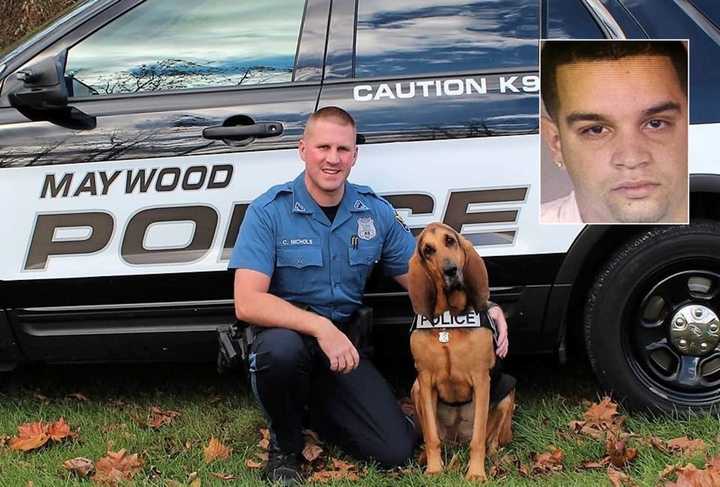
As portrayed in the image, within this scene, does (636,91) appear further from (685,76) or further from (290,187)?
(290,187)

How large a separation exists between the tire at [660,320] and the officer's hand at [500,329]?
0.39 m

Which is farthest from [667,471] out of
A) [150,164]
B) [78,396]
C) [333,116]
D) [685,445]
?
[78,396]

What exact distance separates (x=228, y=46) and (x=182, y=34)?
0.18 m

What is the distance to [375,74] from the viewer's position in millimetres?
3143

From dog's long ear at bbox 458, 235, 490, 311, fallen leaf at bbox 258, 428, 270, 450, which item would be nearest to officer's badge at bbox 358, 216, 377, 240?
dog's long ear at bbox 458, 235, 490, 311

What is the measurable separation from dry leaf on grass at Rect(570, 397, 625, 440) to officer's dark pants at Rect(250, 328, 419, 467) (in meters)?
0.62

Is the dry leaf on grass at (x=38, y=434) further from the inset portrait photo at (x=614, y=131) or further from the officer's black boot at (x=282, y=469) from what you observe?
the inset portrait photo at (x=614, y=131)

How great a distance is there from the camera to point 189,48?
128 inches

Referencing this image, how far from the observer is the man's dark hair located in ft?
10.1

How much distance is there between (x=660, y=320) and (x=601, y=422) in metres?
0.43

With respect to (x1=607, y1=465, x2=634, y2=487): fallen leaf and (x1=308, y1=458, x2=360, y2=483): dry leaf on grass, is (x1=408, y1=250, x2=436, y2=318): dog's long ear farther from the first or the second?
(x1=607, y1=465, x2=634, y2=487): fallen leaf

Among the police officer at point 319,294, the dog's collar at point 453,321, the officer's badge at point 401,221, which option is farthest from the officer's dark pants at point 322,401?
the officer's badge at point 401,221

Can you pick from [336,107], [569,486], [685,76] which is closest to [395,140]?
[336,107]

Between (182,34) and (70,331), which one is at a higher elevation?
Result: (182,34)
